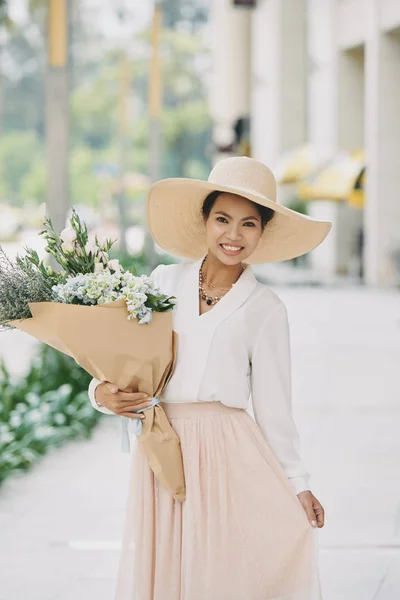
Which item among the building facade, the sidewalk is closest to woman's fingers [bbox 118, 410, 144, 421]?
the sidewalk

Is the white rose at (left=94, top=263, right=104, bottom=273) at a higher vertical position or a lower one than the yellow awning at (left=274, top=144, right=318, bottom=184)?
higher

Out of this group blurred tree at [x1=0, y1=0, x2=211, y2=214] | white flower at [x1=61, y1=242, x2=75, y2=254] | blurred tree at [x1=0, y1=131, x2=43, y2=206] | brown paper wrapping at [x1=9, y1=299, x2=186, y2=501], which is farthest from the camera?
blurred tree at [x1=0, y1=131, x2=43, y2=206]

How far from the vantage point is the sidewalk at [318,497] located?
4.89m

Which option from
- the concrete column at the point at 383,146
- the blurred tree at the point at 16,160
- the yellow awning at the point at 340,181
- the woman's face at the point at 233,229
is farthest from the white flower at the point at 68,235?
the blurred tree at the point at 16,160

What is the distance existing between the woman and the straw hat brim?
0.5 inches

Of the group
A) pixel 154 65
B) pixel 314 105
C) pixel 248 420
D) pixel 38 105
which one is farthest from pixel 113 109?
pixel 248 420

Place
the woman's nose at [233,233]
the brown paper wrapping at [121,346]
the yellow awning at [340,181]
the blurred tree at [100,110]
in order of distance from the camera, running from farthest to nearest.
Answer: the blurred tree at [100,110] < the yellow awning at [340,181] < the woman's nose at [233,233] < the brown paper wrapping at [121,346]

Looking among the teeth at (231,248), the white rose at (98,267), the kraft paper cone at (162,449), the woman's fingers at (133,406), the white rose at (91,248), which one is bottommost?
the kraft paper cone at (162,449)

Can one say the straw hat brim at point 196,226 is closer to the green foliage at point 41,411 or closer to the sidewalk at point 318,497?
the sidewalk at point 318,497

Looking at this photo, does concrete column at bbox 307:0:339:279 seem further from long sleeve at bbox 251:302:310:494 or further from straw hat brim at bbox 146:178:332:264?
long sleeve at bbox 251:302:310:494

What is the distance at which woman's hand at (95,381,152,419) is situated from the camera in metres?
3.08

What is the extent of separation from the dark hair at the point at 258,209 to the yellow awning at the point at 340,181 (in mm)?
19037

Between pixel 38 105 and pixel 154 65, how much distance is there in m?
59.5

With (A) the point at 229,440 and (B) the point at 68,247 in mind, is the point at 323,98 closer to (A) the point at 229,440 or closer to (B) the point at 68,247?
(A) the point at 229,440
